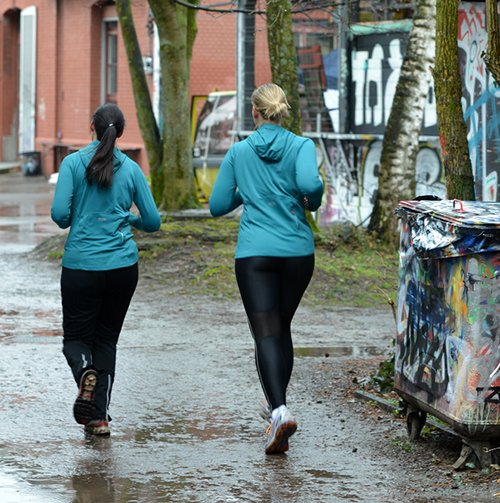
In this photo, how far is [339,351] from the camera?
985 cm

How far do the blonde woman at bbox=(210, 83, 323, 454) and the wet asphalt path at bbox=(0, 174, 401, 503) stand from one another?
0.47 meters

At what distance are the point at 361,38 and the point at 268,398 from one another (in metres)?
12.1

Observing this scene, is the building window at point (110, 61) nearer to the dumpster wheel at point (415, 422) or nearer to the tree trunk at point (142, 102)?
the tree trunk at point (142, 102)

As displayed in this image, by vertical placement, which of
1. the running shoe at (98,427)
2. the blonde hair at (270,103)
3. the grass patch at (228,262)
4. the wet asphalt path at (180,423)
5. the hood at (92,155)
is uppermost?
the blonde hair at (270,103)

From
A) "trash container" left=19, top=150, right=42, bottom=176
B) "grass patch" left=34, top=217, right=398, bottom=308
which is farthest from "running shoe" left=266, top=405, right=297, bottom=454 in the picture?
"trash container" left=19, top=150, right=42, bottom=176

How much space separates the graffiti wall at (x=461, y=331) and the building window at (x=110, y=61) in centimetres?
2694

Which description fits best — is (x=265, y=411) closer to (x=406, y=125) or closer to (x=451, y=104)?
(x=451, y=104)

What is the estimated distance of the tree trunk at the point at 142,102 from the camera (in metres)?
17.4

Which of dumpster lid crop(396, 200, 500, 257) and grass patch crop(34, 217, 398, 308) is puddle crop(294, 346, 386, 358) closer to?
grass patch crop(34, 217, 398, 308)

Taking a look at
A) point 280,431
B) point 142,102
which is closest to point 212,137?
point 142,102

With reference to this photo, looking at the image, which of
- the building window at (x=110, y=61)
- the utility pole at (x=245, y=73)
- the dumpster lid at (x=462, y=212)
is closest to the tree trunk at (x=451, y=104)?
the dumpster lid at (x=462, y=212)

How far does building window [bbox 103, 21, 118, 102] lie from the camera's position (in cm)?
3250

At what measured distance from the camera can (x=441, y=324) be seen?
6.11 m

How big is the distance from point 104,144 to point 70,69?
27.7m
